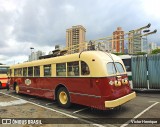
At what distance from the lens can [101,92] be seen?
7.36m

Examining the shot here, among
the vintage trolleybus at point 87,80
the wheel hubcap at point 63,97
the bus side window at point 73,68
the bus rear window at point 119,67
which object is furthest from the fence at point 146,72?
the bus side window at point 73,68

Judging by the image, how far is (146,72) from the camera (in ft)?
45.7

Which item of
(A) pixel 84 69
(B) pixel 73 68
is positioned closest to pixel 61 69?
(B) pixel 73 68

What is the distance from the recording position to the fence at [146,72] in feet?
44.4

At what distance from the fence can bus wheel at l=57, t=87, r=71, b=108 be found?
691cm

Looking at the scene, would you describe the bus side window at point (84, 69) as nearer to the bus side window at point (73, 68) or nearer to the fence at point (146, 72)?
the bus side window at point (73, 68)

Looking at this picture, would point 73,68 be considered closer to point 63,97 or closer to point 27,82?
point 63,97

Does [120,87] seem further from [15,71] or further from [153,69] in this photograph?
[15,71]

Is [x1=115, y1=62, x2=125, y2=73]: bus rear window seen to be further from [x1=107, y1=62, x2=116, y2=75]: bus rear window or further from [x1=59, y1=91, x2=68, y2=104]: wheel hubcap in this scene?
[x1=59, y1=91, x2=68, y2=104]: wheel hubcap

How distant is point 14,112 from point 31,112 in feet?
2.53

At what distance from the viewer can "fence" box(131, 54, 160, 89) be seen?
1354 cm

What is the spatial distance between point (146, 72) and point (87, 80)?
24.5 feet

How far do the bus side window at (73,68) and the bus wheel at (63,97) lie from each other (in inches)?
37.0

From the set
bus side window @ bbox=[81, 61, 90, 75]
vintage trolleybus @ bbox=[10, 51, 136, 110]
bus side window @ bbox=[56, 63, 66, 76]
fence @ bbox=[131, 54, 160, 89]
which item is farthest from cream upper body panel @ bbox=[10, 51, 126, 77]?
fence @ bbox=[131, 54, 160, 89]
